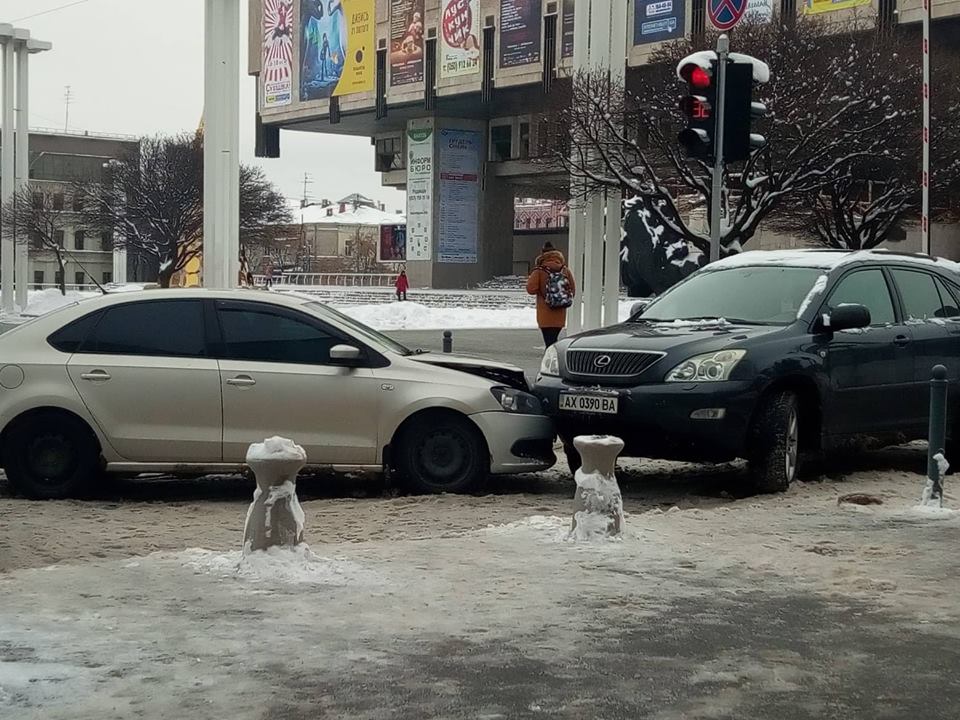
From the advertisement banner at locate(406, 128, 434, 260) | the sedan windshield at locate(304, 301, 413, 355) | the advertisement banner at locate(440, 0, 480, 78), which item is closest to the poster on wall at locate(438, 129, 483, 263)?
the advertisement banner at locate(406, 128, 434, 260)

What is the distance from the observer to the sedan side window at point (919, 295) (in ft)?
33.9

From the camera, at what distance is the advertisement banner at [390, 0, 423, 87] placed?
71.1m

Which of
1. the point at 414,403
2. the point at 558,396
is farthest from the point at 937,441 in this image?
the point at 414,403

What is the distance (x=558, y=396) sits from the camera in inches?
360

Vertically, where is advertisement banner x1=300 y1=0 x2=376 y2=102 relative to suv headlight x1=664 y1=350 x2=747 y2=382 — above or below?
above

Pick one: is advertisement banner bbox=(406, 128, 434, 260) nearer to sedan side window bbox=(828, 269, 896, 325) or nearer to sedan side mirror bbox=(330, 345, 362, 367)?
sedan side window bbox=(828, 269, 896, 325)

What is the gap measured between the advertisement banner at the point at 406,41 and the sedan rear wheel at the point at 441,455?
65.0 metres

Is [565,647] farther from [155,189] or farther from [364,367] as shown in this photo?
[155,189]

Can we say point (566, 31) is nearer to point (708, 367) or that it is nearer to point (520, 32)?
A: point (520, 32)

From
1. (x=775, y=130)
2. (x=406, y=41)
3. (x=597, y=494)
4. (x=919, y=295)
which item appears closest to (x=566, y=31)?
(x=406, y=41)

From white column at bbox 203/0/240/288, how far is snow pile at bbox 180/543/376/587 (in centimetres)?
1510

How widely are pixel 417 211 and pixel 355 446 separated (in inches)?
2756

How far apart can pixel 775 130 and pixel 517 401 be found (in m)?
21.9

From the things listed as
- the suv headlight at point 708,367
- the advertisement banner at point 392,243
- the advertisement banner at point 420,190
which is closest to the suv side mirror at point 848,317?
the suv headlight at point 708,367
